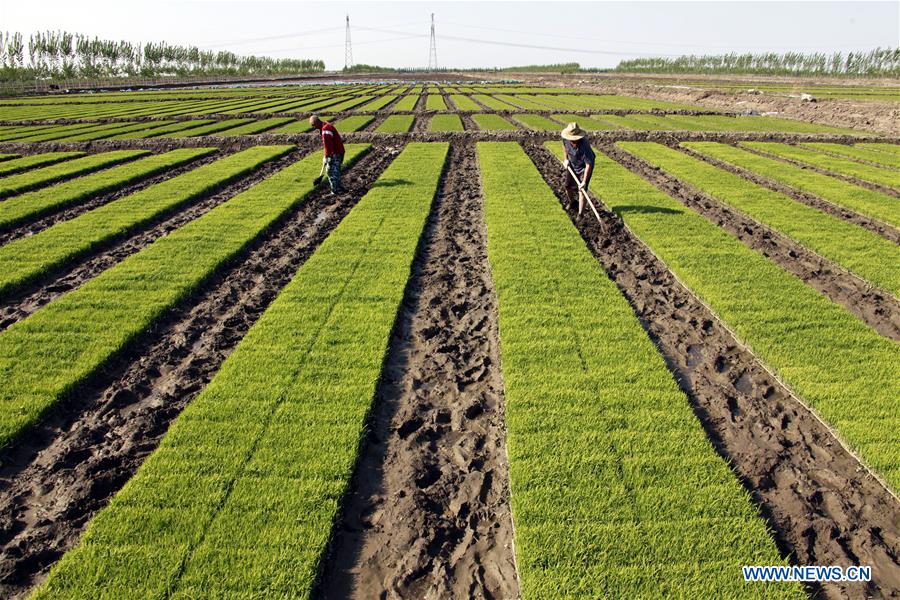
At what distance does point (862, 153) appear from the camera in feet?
65.6

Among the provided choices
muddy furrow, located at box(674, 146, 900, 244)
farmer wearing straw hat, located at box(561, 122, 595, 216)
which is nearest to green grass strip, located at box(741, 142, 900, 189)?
muddy furrow, located at box(674, 146, 900, 244)

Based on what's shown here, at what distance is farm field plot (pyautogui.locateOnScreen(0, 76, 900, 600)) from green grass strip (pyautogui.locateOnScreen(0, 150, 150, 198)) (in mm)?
2706

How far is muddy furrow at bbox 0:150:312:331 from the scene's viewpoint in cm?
773

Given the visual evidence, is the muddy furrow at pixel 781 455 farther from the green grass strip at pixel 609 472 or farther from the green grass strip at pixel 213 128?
the green grass strip at pixel 213 128

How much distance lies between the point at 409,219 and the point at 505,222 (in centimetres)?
222

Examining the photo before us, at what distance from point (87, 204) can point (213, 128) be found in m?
14.8

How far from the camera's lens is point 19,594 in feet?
11.3

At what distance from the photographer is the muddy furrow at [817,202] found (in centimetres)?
1099

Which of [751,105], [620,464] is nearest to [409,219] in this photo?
[620,464]

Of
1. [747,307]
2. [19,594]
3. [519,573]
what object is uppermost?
[747,307]

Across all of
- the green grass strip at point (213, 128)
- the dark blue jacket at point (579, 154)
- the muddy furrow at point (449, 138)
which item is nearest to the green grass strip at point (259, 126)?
the green grass strip at point (213, 128)

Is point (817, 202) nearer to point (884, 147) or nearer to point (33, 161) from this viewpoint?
point (884, 147)

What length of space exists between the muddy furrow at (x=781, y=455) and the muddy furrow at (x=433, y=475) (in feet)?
7.39

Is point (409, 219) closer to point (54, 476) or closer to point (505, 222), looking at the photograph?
point (505, 222)
